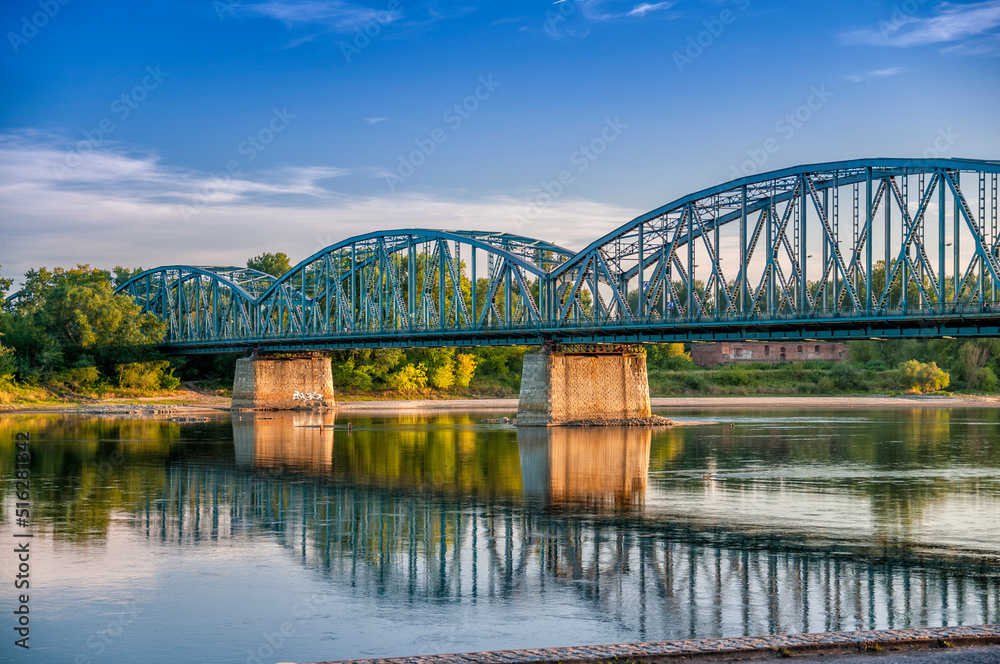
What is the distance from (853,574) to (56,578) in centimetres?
1688

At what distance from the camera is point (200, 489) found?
124 ft

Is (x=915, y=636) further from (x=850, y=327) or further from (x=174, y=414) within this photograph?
(x=174, y=414)

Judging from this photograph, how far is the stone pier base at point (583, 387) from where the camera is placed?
79.5 meters

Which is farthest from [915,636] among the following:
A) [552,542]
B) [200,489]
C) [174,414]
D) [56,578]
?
[174,414]

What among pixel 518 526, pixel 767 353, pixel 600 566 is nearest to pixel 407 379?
pixel 767 353

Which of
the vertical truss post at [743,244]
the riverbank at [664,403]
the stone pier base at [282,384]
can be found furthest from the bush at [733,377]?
the vertical truss post at [743,244]

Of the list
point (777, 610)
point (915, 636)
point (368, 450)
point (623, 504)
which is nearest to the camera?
point (915, 636)

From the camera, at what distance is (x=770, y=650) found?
14.6 metres

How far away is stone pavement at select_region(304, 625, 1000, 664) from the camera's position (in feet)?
46.8

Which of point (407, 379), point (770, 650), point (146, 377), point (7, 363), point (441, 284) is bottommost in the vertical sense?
point (770, 650)

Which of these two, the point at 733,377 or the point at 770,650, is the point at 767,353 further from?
the point at 770,650

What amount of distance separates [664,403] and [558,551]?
4248 inches

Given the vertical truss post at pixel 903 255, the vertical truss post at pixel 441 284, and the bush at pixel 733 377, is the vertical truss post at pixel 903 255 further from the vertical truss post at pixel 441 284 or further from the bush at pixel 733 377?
the bush at pixel 733 377

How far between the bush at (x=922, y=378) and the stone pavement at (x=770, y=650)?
135990 mm
